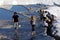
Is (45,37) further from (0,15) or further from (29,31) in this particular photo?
(0,15)

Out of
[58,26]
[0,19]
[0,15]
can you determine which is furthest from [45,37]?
[0,15]

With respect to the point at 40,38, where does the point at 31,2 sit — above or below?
above

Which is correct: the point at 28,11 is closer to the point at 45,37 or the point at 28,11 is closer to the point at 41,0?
the point at 41,0

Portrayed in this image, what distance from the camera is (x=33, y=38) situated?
1049 inches

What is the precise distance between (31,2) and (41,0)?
2644mm

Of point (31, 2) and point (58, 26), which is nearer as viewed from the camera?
point (58, 26)

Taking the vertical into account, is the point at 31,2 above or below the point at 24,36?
above

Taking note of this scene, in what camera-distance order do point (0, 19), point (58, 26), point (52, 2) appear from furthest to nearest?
point (52, 2), point (0, 19), point (58, 26)

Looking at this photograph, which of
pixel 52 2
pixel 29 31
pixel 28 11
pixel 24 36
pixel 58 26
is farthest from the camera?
pixel 52 2

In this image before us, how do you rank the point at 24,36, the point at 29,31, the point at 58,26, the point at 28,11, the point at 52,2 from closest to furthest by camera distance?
the point at 58,26 → the point at 24,36 → the point at 29,31 → the point at 28,11 → the point at 52,2

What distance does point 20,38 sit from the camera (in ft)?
88.0

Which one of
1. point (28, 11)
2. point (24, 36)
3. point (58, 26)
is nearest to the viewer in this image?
point (58, 26)

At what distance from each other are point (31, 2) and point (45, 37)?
97.4ft

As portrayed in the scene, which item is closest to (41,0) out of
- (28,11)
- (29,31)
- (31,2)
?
(31,2)
